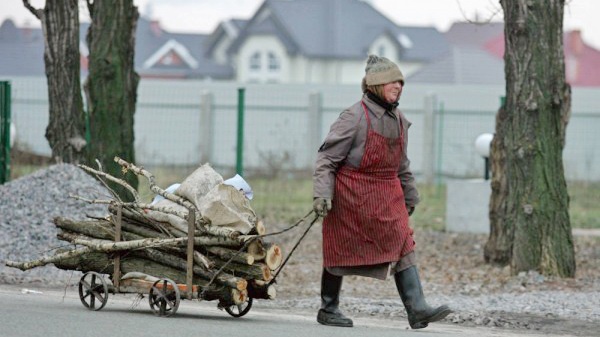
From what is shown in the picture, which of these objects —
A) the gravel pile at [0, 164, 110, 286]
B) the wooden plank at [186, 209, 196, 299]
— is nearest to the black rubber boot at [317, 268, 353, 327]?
the wooden plank at [186, 209, 196, 299]

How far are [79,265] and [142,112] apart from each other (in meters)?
22.8

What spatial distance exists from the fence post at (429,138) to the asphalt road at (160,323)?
58.0ft

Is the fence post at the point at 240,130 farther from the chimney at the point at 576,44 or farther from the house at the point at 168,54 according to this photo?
the chimney at the point at 576,44

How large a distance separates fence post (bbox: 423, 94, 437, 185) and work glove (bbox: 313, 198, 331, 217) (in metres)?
19.5

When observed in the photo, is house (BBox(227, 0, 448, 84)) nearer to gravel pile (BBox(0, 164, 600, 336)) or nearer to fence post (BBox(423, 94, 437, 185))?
fence post (BBox(423, 94, 437, 185))

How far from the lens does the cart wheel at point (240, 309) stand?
1040cm

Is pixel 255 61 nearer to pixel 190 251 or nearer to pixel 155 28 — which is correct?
pixel 155 28

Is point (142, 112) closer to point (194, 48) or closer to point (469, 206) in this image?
point (469, 206)

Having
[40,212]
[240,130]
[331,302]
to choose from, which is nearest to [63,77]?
[40,212]

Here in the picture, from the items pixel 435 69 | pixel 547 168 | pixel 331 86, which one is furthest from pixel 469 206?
pixel 435 69

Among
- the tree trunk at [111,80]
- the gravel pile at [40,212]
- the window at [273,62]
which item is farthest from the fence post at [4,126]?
the window at [273,62]

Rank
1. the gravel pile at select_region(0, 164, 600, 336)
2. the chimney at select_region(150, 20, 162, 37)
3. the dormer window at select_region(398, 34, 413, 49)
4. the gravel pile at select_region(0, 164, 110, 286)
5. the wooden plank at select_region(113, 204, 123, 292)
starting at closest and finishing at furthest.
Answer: the wooden plank at select_region(113, 204, 123, 292), the gravel pile at select_region(0, 164, 600, 336), the gravel pile at select_region(0, 164, 110, 286), the dormer window at select_region(398, 34, 413, 49), the chimney at select_region(150, 20, 162, 37)

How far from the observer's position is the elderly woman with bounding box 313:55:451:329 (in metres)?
9.73

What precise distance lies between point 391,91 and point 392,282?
5.25 meters
